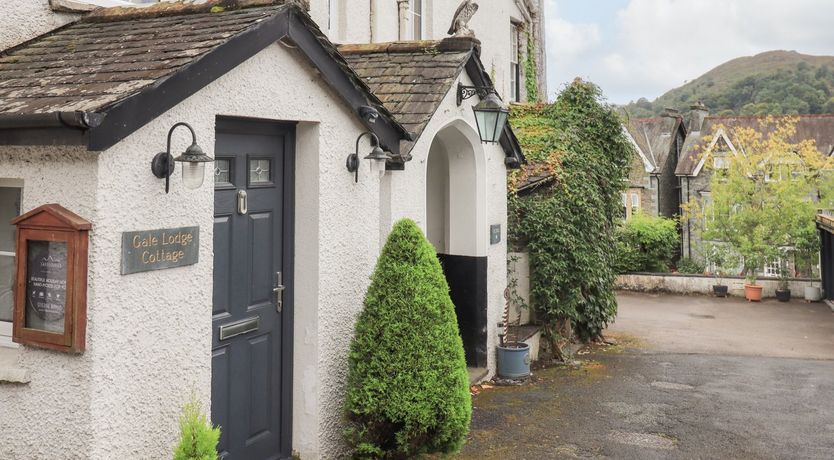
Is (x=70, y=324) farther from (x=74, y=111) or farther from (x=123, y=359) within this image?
(x=74, y=111)

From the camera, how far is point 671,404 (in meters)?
9.60

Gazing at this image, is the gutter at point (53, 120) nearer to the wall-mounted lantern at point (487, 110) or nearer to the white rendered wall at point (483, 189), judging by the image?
the white rendered wall at point (483, 189)

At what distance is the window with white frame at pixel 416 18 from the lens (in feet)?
43.7

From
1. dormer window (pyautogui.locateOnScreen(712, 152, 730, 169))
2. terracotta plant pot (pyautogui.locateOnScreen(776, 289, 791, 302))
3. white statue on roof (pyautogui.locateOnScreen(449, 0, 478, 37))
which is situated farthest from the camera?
dormer window (pyautogui.locateOnScreen(712, 152, 730, 169))

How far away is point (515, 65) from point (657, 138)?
27259 mm

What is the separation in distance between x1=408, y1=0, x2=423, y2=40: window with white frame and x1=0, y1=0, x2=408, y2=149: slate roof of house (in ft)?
25.2

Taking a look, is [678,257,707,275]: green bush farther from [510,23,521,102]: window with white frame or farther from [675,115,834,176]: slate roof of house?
[510,23,521,102]: window with white frame

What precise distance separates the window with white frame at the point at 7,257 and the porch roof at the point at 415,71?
12.8 feet

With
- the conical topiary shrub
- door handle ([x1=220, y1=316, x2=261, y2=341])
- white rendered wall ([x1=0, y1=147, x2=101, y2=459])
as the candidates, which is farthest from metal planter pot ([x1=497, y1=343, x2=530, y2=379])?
white rendered wall ([x1=0, y1=147, x2=101, y2=459])

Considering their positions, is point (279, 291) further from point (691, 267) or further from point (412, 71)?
point (691, 267)

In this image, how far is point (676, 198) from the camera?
42.4m

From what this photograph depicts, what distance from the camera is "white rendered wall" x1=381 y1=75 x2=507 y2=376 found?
785 centimetres

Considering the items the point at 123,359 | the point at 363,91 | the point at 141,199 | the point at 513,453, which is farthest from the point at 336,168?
the point at 513,453

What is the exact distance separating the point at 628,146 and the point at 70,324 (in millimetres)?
11987
